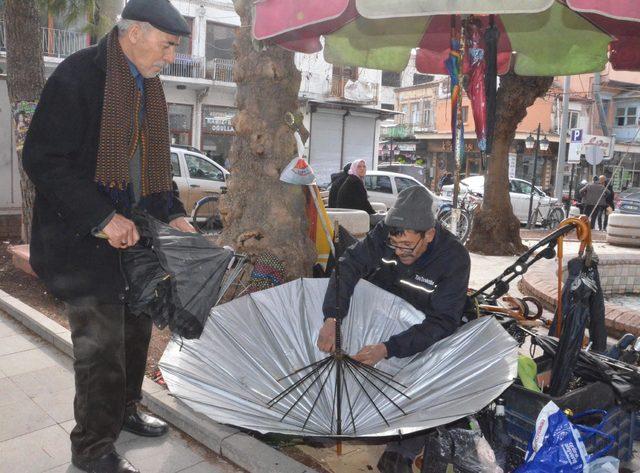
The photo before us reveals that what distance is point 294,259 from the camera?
16.2ft

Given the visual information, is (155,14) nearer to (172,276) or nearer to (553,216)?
(172,276)

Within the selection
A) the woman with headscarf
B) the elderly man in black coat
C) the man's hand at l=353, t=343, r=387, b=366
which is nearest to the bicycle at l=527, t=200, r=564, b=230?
the woman with headscarf

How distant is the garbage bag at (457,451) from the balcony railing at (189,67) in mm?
22467

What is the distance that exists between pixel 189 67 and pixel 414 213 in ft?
71.9

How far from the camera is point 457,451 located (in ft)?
8.26

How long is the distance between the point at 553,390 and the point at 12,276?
19.2 ft

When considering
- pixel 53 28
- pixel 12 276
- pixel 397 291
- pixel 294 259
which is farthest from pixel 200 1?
pixel 397 291

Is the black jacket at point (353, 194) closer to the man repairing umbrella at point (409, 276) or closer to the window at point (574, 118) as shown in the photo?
the man repairing umbrella at point (409, 276)

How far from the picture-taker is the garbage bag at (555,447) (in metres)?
2.26

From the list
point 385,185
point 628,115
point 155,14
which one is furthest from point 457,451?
point 628,115

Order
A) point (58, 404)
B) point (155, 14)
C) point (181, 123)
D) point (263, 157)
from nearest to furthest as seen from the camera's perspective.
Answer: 1. point (155, 14)
2. point (58, 404)
3. point (263, 157)
4. point (181, 123)

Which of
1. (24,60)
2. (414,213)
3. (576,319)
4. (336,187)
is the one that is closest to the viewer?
(576,319)

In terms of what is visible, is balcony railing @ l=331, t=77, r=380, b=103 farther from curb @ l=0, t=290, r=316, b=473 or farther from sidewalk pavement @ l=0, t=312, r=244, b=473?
curb @ l=0, t=290, r=316, b=473

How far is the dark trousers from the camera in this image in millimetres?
2566
